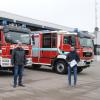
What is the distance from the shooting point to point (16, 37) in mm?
17156

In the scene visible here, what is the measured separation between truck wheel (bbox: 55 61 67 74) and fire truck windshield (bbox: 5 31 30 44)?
2.84m

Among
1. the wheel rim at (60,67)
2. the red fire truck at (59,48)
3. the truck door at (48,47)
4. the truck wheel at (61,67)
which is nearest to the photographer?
the red fire truck at (59,48)

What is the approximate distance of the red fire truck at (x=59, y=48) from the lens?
19312mm

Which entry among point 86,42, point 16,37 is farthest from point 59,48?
point 16,37

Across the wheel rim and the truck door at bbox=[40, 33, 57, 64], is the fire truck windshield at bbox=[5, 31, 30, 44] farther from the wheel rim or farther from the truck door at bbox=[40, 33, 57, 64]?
the wheel rim

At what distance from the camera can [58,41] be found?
1966 cm

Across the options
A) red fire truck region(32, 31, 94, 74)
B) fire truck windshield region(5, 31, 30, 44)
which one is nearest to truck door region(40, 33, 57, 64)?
red fire truck region(32, 31, 94, 74)

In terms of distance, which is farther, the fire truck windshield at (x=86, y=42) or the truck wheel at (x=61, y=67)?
the fire truck windshield at (x=86, y=42)

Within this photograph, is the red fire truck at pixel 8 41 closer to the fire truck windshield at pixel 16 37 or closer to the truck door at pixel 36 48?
the fire truck windshield at pixel 16 37

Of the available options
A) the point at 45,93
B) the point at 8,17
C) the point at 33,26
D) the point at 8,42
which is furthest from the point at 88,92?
the point at 33,26

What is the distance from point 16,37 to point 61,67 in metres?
3.97

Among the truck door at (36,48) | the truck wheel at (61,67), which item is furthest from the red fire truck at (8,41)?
the truck door at (36,48)

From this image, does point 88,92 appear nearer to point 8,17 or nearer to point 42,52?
point 42,52

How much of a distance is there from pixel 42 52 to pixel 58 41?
1.52 meters
